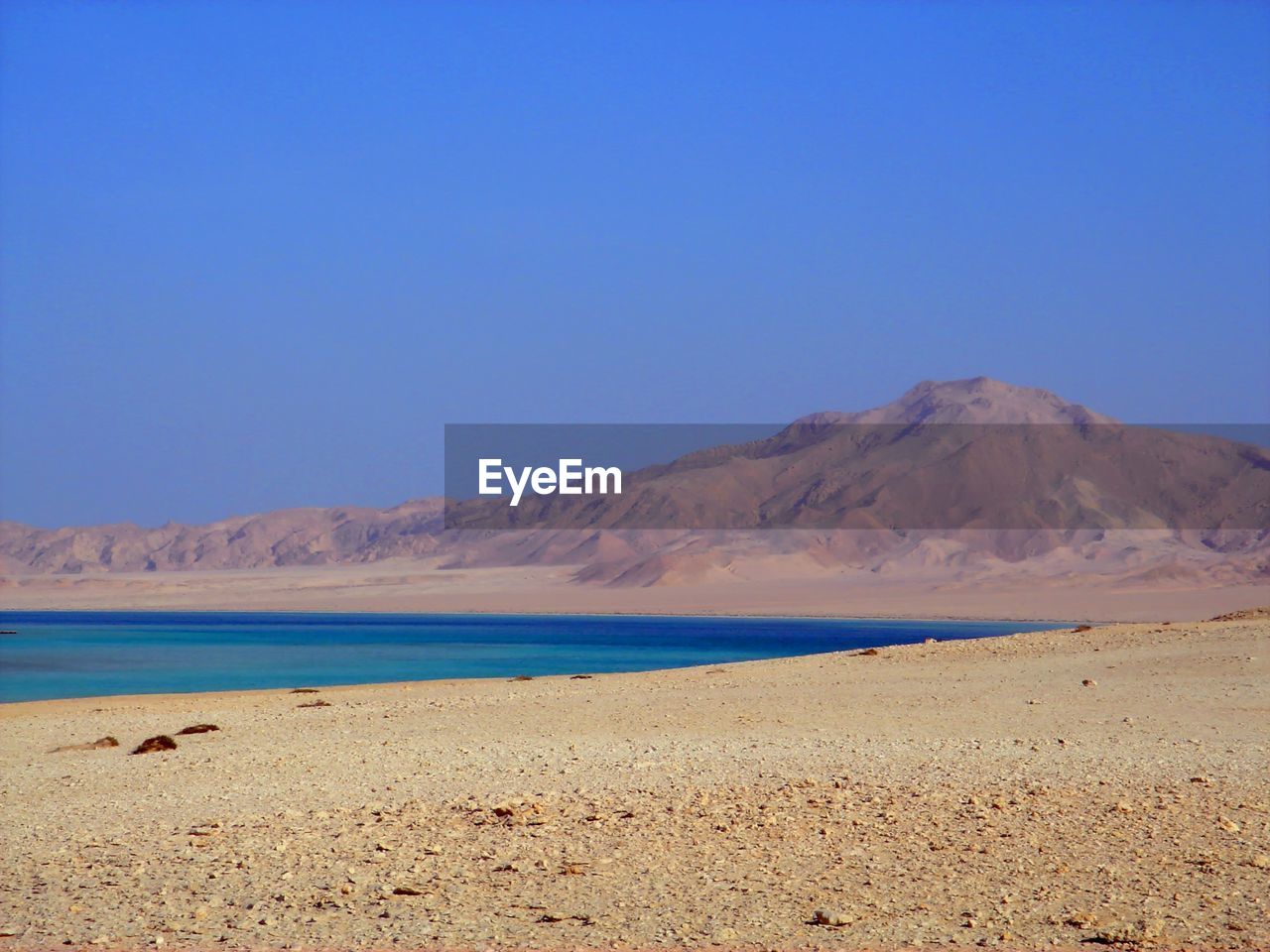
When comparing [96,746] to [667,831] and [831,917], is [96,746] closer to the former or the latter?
[667,831]

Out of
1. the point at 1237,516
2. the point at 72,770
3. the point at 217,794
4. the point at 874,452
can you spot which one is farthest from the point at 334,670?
the point at 874,452

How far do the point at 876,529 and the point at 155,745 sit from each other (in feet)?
439

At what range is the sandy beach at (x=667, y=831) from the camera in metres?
7.02

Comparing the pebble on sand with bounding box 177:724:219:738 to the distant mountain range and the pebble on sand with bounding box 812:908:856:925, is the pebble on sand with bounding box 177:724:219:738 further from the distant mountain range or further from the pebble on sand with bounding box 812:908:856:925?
the distant mountain range

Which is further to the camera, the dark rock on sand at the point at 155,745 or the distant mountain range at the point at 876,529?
the distant mountain range at the point at 876,529

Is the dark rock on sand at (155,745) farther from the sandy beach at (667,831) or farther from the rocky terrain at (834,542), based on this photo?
the rocky terrain at (834,542)

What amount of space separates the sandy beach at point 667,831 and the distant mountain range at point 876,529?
102 m

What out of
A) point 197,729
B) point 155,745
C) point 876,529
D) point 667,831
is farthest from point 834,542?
point 667,831

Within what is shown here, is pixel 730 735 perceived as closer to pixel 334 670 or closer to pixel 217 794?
pixel 217 794

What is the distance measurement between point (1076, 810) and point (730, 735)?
201 inches

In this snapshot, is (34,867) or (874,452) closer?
(34,867)

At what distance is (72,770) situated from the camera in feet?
43.1

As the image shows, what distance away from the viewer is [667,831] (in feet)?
29.0


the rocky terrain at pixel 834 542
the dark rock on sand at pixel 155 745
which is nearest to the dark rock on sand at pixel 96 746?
the dark rock on sand at pixel 155 745
